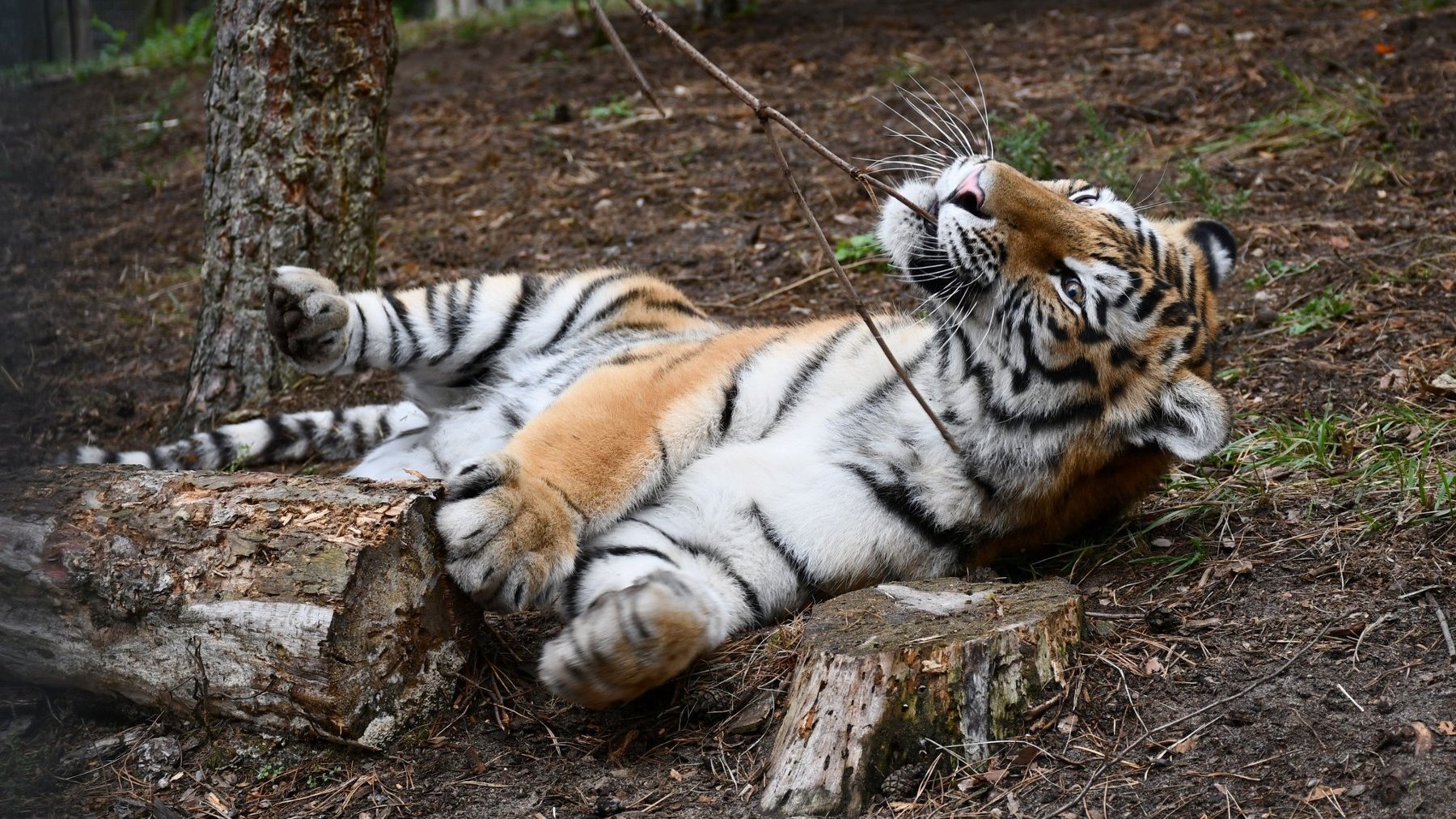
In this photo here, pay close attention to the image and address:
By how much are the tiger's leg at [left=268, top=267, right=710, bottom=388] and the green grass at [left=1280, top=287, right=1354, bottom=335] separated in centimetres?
214

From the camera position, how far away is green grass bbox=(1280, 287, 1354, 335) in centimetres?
420

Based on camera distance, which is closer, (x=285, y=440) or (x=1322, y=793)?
(x=1322, y=793)

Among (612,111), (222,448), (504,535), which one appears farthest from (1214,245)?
(612,111)

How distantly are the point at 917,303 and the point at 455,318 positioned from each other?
6.14 feet

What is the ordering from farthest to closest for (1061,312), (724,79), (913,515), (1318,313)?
(1318,313), (913,515), (1061,312), (724,79)

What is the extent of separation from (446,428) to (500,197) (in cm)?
313

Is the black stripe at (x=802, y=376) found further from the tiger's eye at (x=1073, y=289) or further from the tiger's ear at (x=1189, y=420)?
the tiger's ear at (x=1189, y=420)

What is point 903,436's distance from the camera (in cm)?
305

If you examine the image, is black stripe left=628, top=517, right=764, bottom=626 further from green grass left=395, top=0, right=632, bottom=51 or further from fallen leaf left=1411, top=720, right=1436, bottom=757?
green grass left=395, top=0, right=632, bottom=51

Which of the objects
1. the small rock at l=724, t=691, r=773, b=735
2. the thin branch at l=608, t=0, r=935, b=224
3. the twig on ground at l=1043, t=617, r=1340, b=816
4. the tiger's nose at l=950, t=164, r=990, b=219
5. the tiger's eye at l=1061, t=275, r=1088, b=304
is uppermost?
the thin branch at l=608, t=0, r=935, b=224

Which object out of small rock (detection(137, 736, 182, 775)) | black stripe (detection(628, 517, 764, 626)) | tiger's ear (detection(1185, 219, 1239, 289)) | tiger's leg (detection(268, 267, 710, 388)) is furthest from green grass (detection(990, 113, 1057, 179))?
small rock (detection(137, 736, 182, 775))

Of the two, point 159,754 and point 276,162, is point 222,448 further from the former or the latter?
point 159,754

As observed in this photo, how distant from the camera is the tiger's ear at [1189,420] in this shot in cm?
273

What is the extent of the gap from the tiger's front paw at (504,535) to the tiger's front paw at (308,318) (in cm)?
114
